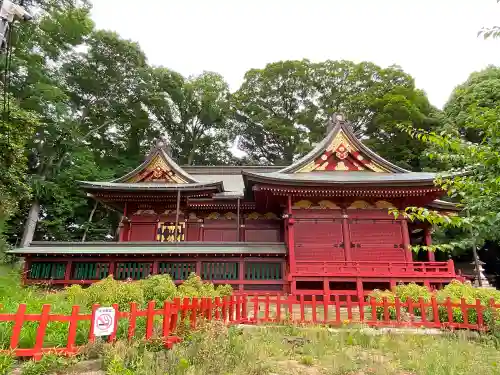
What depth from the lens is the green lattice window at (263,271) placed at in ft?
48.0

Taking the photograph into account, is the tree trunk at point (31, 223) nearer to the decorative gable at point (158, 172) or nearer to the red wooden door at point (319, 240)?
the decorative gable at point (158, 172)

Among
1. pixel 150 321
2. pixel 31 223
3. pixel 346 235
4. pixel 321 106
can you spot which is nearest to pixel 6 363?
pixel 150 321

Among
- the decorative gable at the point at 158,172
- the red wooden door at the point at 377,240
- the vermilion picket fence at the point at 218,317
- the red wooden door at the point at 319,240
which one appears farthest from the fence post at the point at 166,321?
the decorative gable at the point at 158,172

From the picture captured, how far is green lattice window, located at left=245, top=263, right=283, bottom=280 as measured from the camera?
1462 centimetres

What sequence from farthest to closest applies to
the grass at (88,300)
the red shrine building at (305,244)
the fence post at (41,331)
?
1. the red shrine building at (305,244)
2. the grass at (88,300)
3. the fence post at (41,331)

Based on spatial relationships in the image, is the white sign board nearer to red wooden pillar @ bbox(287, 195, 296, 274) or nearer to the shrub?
the shrub

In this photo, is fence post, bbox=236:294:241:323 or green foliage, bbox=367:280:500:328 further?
fence post, bbox=236:294:241:323

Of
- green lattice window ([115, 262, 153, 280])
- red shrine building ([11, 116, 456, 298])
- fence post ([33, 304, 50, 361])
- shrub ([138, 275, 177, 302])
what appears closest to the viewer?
fence post ([33, 304, 50, 361])

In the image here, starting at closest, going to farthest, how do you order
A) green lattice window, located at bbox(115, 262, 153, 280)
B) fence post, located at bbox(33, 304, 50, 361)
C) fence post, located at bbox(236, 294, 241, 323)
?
fence post, located at bbox(33, 304, 50, 361)
fence post, located at bbox(236, 294, 241, 323)
green lattice window, located at bbox(115, 262, 153, 280)

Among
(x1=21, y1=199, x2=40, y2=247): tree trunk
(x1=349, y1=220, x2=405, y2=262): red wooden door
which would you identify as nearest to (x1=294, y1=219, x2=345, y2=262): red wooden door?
(x1=349, y1=220, x2=405, y2=262): red wooden door

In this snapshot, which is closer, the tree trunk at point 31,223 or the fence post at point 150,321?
the fence post at point 150,321

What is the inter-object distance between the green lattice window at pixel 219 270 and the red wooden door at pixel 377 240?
5626 millimetres

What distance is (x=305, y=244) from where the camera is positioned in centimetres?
1528

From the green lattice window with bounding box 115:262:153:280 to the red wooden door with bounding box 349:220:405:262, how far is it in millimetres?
9653
